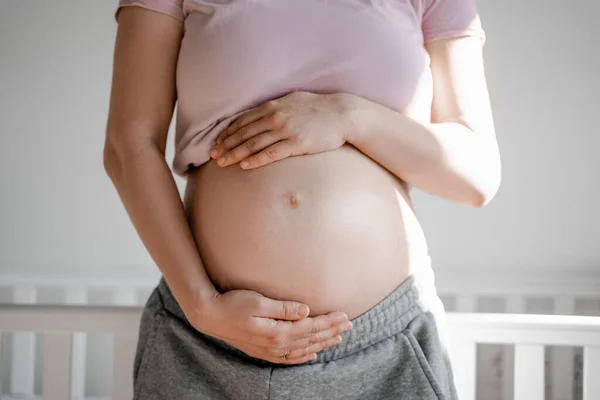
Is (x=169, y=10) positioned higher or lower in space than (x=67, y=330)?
higher

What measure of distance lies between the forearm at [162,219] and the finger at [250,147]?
0.08 meters

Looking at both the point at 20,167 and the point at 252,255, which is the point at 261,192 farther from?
the point at 20,167

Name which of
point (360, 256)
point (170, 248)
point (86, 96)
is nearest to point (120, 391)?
point (170, 248)

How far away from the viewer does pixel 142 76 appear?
810 millimetres

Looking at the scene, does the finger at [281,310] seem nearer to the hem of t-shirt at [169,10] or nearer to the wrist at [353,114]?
the wrist at [353,114]

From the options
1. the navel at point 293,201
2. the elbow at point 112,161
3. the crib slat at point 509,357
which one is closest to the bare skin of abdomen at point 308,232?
the navel at point 293,201

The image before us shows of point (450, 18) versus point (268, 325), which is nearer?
point (268, 325)

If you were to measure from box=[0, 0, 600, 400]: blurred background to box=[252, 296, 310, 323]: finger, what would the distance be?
59.1 inches

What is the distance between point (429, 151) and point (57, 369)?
0.66m

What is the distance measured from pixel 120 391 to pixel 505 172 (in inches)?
59.2

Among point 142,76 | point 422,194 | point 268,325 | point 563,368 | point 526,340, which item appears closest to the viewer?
point 268,325

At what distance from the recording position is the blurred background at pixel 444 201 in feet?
6.95

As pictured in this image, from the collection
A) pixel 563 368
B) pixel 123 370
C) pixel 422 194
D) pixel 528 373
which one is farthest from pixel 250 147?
pixel 563 368

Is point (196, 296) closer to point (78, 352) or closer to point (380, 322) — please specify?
point (380, 322)
